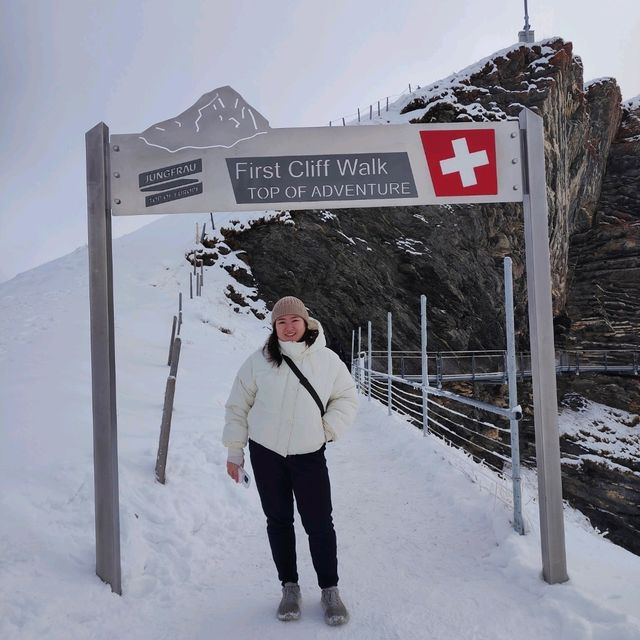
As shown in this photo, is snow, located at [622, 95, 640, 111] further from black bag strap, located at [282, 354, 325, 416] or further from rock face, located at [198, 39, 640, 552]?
black bag strap, located at [282, 354, 325, 416]

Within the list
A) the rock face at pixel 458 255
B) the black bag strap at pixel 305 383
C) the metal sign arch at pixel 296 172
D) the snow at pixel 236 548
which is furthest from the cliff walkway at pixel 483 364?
the black bag strap at pixel 305 383

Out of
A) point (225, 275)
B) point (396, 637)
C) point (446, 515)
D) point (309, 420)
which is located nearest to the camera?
point (396, 637)

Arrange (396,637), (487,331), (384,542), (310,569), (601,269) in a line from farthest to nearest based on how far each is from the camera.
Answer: (601,269)
(487,331)
(384,542)
(310,569)
(396,637)

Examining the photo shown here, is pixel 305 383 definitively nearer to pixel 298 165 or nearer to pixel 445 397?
pixel 298 165

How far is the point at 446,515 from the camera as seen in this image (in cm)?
434

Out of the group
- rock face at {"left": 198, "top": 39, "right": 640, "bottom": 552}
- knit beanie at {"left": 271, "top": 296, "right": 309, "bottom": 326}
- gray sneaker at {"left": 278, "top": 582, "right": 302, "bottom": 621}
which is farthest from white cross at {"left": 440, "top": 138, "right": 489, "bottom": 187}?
rock face at {"left": 198, "top": 39, "right": 640, "bottom": 552}

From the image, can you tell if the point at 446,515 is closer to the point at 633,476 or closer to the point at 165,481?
the point at 165,481

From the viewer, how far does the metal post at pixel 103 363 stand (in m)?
2.98

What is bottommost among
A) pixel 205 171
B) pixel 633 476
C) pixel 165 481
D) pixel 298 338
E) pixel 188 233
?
pixel 633 476

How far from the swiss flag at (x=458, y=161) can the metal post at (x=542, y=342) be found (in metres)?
0.25

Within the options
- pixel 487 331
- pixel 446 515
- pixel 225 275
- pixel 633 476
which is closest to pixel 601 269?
pixel 487 331

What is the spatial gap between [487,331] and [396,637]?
2721 cm

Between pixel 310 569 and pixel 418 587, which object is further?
→ pixel 310 569

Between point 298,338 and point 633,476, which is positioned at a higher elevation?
point 298,338
